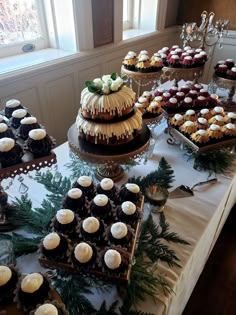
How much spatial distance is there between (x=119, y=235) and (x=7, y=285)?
0.23 metres

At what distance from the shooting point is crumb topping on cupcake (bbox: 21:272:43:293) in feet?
1.41

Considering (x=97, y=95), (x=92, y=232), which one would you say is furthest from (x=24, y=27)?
(x=92, y=232)

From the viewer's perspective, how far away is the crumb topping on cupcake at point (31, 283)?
429 millimetres

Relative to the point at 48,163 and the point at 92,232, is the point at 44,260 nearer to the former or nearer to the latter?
the point at 92,232

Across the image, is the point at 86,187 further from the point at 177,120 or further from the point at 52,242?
the point at 177,120

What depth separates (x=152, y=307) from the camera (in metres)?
0.56

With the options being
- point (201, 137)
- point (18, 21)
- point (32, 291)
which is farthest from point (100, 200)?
point (18, 21)

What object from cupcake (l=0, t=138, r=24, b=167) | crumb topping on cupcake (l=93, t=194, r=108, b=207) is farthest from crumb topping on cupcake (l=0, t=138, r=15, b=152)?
crumb topping on cupcake (l=93, t=194, r=108, b=207)

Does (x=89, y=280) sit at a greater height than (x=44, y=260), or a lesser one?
lesser

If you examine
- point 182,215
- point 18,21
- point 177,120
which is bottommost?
point 182,215

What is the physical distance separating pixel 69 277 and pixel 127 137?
44cm

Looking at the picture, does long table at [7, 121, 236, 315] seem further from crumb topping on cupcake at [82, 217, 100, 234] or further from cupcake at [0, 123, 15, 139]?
cupcake at [0, 123, 15, 139]

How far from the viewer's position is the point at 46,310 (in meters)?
0.40

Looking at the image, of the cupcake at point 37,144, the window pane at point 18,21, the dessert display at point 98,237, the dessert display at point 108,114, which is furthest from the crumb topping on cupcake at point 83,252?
the window pane at point 18,21
